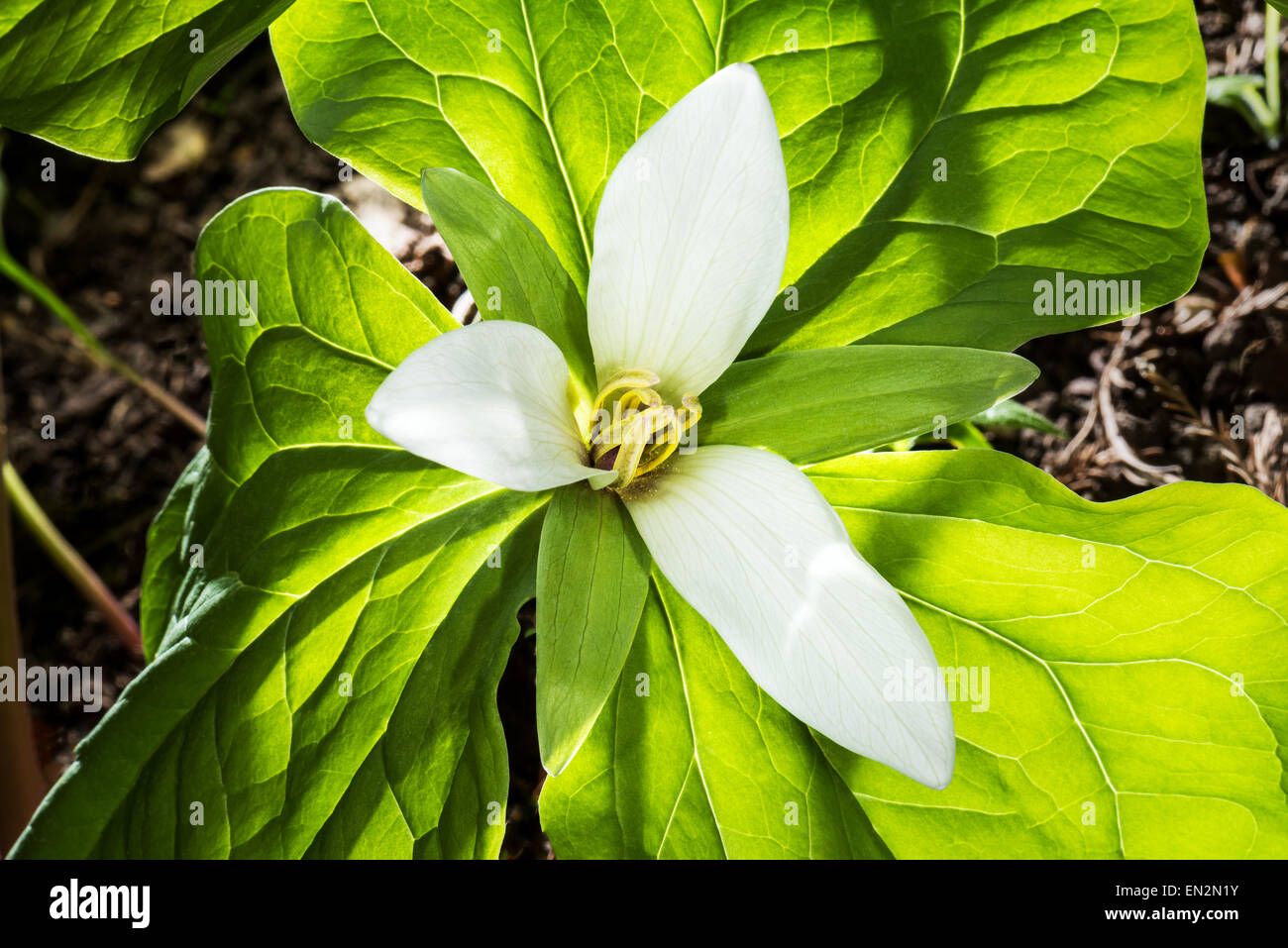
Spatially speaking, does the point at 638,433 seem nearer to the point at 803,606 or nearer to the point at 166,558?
the point at 803,606

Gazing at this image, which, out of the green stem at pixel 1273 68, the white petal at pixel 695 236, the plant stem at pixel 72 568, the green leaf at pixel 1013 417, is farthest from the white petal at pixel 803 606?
the green stem at pixel 1273 68

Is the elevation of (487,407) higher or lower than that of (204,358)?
lower

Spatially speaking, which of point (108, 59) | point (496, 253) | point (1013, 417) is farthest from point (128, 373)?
point (1013, 417)

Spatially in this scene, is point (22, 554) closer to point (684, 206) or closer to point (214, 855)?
point (214, 855)

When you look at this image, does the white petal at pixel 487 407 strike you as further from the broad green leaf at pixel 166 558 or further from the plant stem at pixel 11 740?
the plant stem at pixel 11 740

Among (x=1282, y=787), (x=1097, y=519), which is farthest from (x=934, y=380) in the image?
(x=1282, y=787)

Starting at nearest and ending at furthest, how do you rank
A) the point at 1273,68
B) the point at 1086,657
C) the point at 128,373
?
the point at 1086,657 → the point at 1273,68 → the point at 128,373
